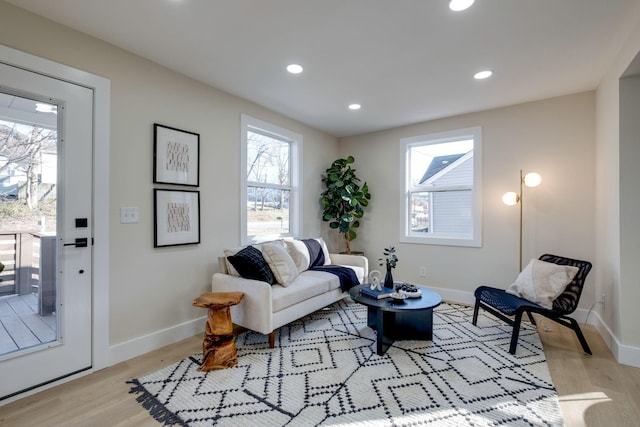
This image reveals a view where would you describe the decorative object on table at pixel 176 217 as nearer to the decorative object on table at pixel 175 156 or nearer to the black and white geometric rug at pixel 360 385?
the decorative object on table at pixel 175 156

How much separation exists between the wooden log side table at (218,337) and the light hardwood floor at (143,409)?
1.20ft

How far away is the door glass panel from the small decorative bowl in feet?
8.63

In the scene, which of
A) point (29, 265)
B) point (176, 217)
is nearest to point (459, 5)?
point (176, 217)

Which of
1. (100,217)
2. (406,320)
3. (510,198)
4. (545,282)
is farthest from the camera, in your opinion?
(510,198)

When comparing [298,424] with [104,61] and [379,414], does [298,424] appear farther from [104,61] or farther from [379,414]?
[104,61]

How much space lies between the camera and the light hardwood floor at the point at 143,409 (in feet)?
5.73

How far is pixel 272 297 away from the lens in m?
2.63

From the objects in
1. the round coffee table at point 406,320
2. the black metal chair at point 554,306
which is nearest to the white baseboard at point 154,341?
the round coffee table at point 406,320

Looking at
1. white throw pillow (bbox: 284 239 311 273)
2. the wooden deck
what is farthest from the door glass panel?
white throw pillow (bbox: 284 239 311 273)

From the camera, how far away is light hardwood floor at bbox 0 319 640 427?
5.73 feet

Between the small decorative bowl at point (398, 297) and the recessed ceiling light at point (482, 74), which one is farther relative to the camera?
the recessed ceiling light at point (482, 74)

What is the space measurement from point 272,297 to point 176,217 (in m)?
1.19

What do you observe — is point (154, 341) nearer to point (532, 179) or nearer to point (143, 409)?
point (143, 409)

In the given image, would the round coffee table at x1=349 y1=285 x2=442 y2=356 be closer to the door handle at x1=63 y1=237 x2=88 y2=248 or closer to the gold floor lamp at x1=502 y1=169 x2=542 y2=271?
the gold floor lamp at x1=502 y1=169 x2=542 y2=271
